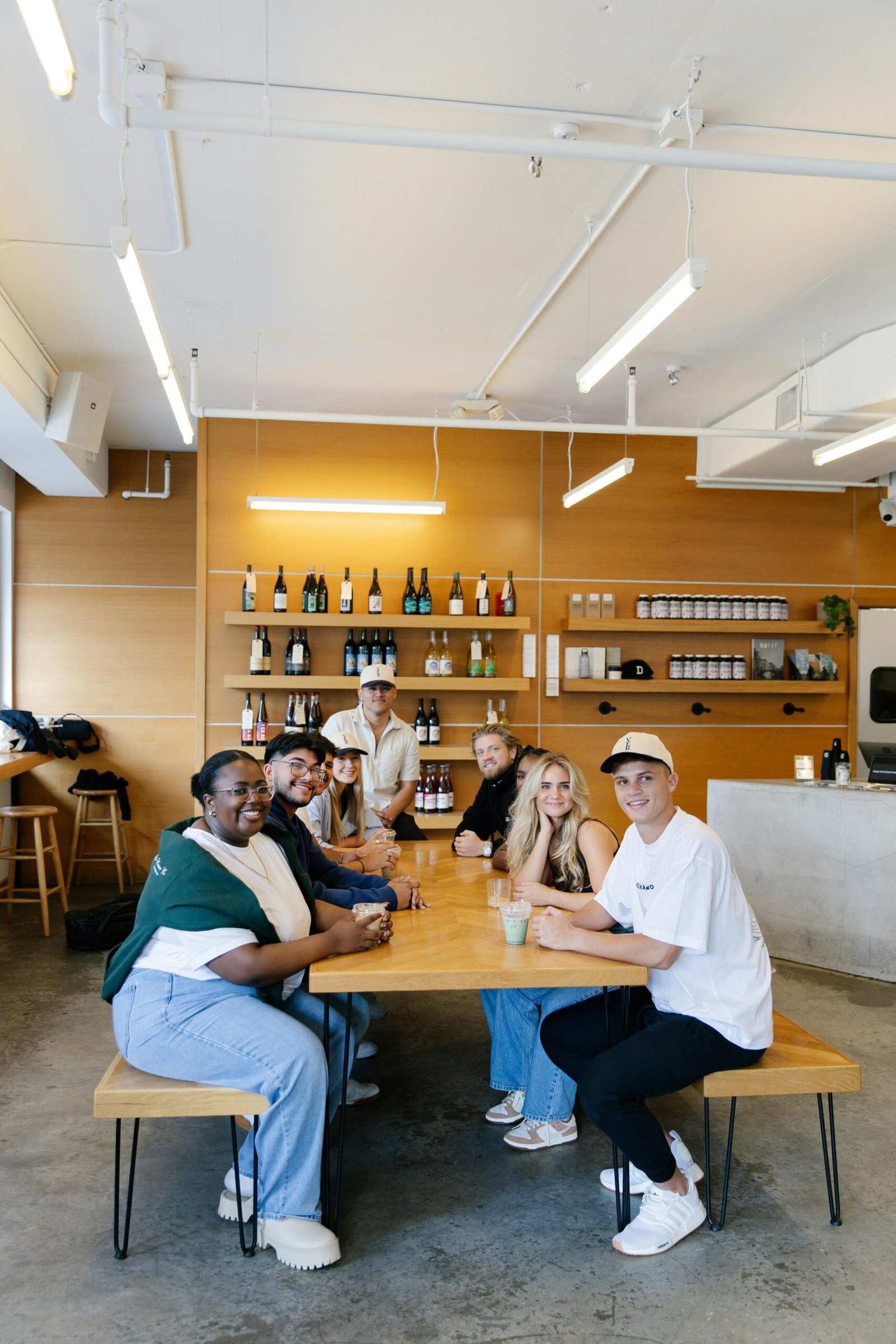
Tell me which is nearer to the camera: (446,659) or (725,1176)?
(725,1176)

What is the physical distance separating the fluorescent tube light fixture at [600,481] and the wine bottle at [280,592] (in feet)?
6.08

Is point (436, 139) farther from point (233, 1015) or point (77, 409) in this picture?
point (77, 409)

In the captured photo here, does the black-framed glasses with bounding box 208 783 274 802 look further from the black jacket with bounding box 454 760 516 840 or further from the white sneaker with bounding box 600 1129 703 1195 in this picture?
the black jacket with bounding box 454 760 516 840

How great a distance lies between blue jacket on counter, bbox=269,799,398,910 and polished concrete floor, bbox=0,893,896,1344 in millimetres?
760

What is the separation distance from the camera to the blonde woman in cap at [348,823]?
12.3 ft

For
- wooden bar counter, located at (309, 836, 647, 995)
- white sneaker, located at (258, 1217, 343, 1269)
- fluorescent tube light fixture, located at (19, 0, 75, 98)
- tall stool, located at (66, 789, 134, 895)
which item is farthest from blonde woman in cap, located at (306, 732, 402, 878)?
tall stool, located at (66, 789, 134, 895)

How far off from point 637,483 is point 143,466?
392 centimetres

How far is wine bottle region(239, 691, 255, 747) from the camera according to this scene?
6195 millimetres

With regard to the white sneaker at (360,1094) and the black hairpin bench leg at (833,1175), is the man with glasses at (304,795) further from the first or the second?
the black hairpin bench leg at (833,1175)

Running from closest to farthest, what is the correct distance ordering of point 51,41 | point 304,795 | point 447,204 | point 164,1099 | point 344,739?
1. point 51,41
2. point 164,1099
3. point 304,795
4. point 447,204
5. point 344,739

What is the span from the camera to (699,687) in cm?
661

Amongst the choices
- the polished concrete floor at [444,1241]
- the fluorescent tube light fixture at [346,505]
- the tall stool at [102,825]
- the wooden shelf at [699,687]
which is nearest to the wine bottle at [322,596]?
the fluorescent tube light fixture at [346,505]

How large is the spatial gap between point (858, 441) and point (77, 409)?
419cm

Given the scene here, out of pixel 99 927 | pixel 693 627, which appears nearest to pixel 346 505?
pixel 693 627
